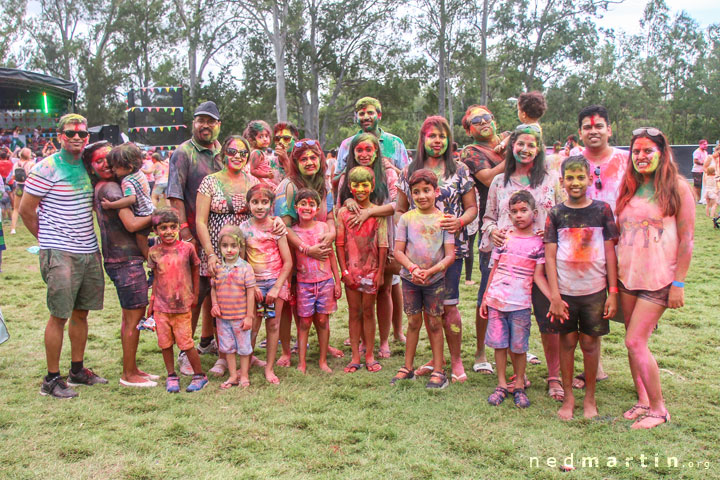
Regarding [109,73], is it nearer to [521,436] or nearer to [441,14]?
[441,14]

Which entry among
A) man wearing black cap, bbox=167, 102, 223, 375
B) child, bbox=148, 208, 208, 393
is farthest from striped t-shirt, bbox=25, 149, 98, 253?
man wearing black cap, bbox=167, 102, 223, 375

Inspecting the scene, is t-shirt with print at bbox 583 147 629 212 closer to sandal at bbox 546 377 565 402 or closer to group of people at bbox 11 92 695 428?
group of people at bbox 11 92 695 428

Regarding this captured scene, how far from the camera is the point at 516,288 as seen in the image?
4059 millimetres

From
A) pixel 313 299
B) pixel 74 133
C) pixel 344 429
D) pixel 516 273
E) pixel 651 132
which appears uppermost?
pixel 74 133

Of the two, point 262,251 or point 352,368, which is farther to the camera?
point 352,368

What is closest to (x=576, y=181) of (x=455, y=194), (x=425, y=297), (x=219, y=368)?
(x=455, y=194)

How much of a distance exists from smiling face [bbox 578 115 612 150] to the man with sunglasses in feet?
12.4

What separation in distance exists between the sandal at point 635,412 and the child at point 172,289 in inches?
124

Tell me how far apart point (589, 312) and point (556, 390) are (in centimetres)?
80

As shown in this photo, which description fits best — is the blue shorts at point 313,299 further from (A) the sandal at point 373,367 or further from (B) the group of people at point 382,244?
(A) the sandal at point 373,367

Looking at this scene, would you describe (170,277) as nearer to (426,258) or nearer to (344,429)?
(344,429)

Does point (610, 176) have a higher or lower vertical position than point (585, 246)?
higher

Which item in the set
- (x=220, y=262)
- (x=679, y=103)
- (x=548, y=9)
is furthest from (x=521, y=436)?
(x=679, y=103)

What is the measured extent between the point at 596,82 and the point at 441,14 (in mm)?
16530
